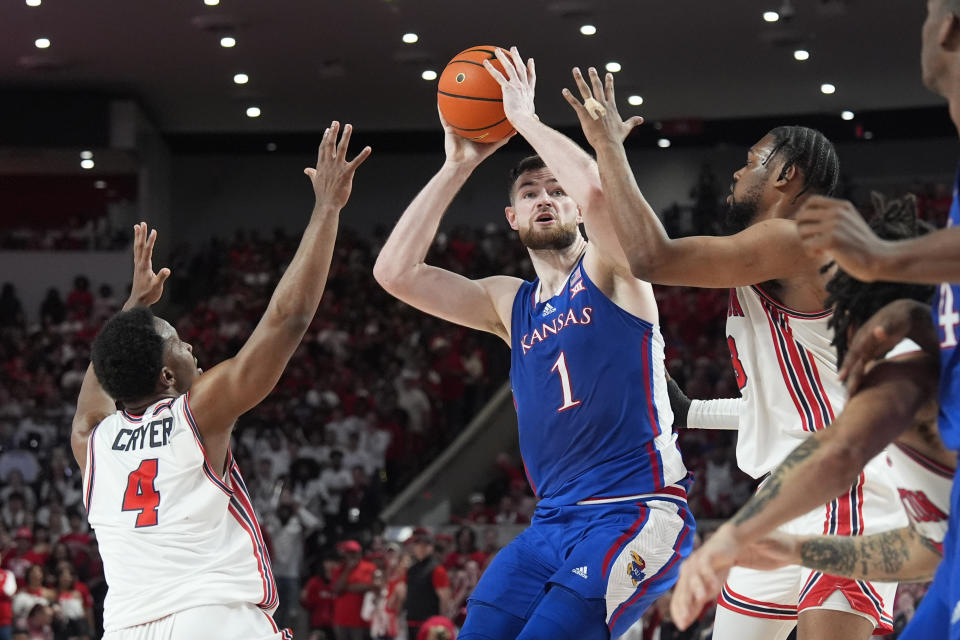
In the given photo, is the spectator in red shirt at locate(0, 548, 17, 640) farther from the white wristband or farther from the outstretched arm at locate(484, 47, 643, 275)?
the outstretched arm at locate(484, 47, 643, 275)

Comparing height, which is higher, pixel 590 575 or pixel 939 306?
pixel 939 306

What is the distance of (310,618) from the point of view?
1356 centimetres

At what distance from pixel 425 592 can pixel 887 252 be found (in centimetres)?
993

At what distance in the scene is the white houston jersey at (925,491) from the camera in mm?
3129

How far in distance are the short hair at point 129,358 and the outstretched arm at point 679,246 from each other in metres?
1.81

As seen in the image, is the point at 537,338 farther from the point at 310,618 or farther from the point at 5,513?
the point at 5,513

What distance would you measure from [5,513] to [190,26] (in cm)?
825

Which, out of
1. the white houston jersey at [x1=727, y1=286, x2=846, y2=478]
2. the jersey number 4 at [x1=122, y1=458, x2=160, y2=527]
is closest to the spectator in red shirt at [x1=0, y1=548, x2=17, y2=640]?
the jersey number 4 at [x1=122, y1=458, x2=160, y2=527]

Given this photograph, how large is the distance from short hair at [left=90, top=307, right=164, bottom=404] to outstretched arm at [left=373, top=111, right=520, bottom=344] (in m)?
1.19

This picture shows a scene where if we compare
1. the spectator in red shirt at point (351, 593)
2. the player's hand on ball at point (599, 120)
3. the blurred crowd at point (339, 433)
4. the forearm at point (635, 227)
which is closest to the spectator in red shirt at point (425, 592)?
the blurred crowd at point (339, 433)

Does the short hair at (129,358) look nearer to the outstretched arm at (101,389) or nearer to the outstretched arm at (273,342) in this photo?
the outstretched arm at (273,342)

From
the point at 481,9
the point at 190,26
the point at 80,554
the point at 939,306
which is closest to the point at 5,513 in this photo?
the point at 80,554

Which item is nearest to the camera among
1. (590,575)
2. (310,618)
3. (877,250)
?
(877,250)

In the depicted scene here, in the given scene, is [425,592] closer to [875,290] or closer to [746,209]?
[746,209]
